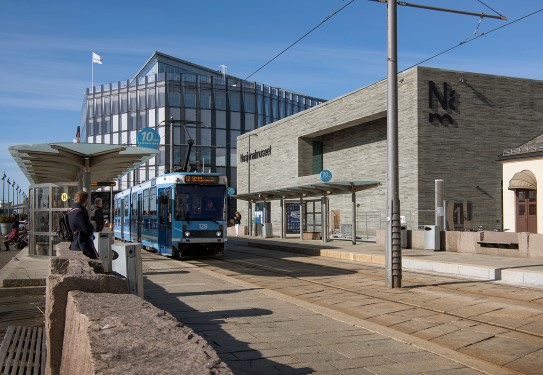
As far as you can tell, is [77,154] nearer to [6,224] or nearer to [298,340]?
[298,340]

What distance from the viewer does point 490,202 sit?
3247cm

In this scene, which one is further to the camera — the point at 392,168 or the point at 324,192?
the point at 324,192

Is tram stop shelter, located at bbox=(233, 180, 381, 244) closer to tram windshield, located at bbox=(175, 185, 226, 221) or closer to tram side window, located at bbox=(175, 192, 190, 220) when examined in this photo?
tram windshield, located at bbox=(175, 185, 226, 221)

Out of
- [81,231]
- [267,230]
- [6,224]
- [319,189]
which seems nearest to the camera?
[81,231]

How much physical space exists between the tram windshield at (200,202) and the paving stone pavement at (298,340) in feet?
31.3

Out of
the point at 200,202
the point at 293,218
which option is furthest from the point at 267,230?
the point at 200,202

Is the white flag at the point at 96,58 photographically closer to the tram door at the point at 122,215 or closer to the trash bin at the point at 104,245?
the tram door at the point at 122,215

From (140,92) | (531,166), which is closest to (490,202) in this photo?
(531,166)

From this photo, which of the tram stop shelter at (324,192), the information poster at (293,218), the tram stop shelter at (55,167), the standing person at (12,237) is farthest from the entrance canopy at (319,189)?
the standing person at (12,237)

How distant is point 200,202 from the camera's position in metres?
21.0

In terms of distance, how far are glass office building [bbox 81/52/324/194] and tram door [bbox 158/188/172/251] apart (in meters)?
42.0

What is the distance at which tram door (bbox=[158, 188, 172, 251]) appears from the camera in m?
21.0

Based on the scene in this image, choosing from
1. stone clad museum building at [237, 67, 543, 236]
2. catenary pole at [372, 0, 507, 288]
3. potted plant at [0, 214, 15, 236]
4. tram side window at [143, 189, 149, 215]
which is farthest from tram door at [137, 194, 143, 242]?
potted plant at [0, 214, 15, 236]

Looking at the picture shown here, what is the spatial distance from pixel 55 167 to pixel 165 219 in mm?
4802
